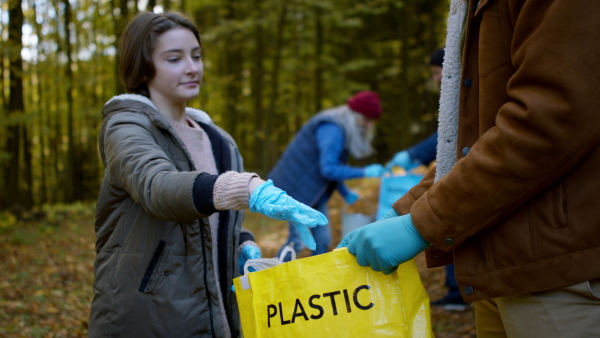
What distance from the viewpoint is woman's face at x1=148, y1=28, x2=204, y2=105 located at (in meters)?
2.17

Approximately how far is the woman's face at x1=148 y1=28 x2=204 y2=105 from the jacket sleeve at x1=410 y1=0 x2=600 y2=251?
1.38m

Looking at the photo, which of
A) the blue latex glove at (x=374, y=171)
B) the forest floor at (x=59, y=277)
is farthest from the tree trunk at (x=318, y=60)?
the blue latex glove at (x=374, y=171)

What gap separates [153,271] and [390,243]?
948mm

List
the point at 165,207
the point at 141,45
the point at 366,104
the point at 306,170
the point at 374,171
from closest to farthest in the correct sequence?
1. the point at 165,207
2. the point at 141,45
3. the point at 306,170
4. the point at 366,104
5. the point at 374,171

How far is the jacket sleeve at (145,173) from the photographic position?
1539 mm

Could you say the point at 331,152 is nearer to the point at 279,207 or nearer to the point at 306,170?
the point at 306,170

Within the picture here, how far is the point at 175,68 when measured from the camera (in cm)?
218

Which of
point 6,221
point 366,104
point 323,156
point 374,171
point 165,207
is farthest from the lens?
point 6,221

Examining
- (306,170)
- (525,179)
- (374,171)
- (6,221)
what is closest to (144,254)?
(525,179)

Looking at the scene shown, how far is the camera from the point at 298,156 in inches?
201

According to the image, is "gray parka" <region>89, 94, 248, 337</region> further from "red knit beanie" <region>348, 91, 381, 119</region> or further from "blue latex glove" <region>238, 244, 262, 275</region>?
"red knit beanie" <region>348, 91, 381, 119</region>

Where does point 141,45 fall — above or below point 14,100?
above

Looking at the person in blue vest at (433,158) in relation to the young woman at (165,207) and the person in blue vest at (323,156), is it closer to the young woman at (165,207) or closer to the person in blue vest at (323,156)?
the person in blue vest at (323,156)

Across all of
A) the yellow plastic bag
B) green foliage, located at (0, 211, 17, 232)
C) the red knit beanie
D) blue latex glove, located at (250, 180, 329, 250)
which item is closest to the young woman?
blue latex glove, located at (250, 180, 329, 250)
